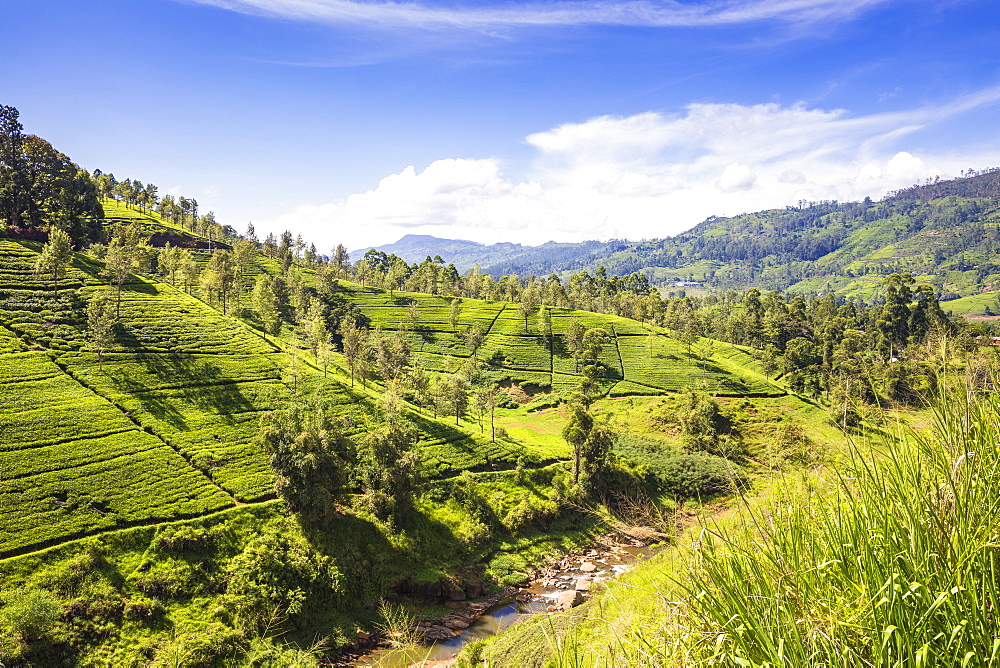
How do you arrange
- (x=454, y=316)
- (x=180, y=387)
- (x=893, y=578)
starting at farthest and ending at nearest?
(x=454, y=316) < (x=180, y=387) < (x=893, y=578)

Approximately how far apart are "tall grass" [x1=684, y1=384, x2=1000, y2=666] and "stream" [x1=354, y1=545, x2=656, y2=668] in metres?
32.9

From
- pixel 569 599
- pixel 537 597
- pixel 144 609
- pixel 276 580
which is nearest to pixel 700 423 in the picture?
pixel 569 599

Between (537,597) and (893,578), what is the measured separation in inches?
1888

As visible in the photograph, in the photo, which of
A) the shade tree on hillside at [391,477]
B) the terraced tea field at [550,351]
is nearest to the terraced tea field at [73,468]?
the shade tree on hillside at [391,477]

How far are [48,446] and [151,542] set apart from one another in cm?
1614

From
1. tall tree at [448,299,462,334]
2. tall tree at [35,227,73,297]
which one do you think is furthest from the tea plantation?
tall tree at [448,299,462,334]

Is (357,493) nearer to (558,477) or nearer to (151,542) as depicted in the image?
(151,542)

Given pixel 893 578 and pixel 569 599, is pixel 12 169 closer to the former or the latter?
pixel 569 599

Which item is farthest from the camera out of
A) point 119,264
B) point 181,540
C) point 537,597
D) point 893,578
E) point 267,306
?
point 267,306

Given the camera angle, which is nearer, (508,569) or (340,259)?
(508,569)

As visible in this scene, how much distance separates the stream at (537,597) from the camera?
3981cm

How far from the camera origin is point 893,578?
212 inches

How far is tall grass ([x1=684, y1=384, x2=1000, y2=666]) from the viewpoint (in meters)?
5.37

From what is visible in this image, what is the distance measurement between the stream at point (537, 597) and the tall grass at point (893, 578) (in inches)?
1296
